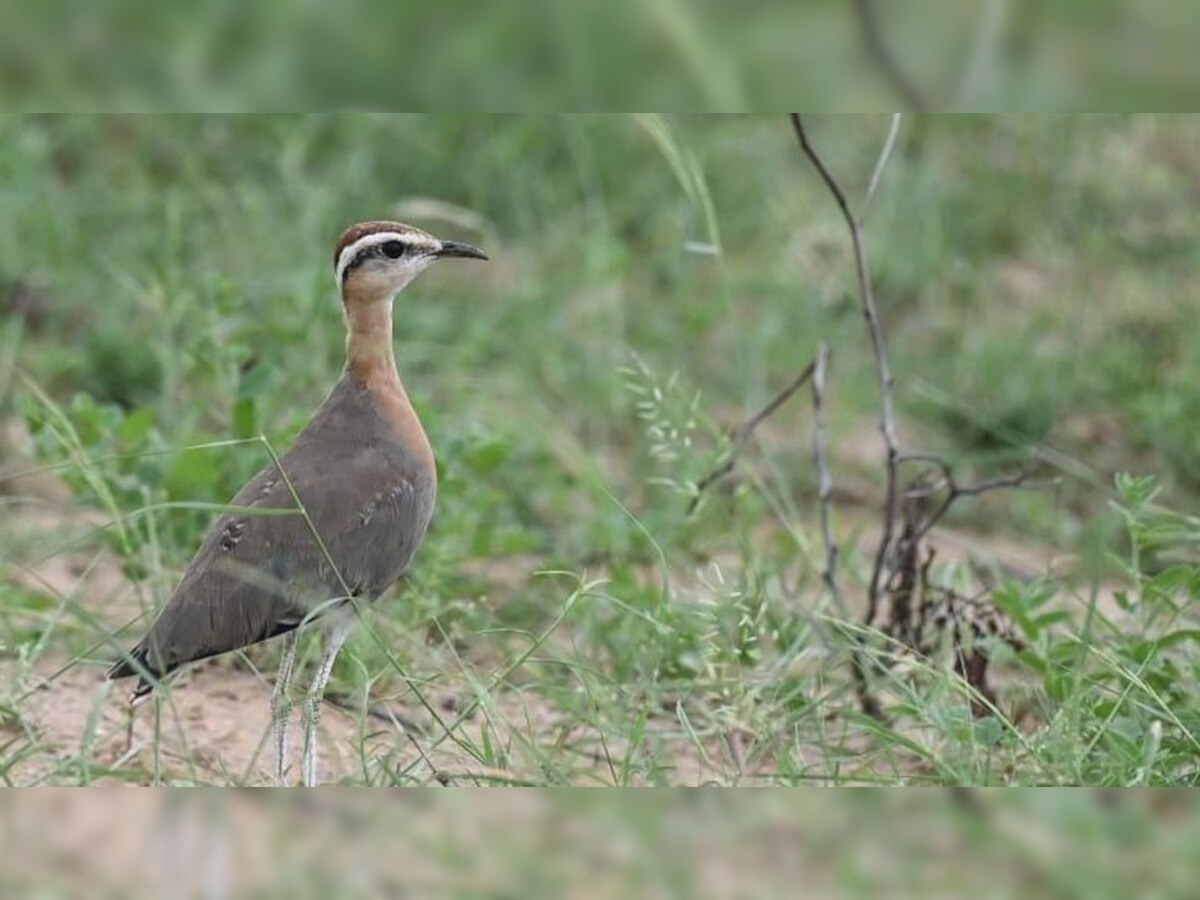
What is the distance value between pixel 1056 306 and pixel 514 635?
224 cm

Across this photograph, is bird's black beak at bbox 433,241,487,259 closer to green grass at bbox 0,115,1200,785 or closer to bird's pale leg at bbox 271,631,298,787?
green grass at bbox 0,115,1200,785

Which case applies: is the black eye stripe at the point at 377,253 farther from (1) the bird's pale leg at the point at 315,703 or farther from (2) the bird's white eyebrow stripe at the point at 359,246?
(1) the bird's pale leg at the point at 315,703

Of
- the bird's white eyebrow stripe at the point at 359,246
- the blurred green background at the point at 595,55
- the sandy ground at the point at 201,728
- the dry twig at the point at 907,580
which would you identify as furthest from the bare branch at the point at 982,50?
the dry twig at the point at 907,580

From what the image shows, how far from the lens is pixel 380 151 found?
15.0ft

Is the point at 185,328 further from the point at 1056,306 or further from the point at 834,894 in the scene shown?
the point at 834,894

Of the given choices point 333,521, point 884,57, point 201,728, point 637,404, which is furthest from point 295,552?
point 884,57

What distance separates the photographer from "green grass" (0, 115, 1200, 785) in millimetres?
1931

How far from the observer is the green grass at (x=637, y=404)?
6.33 ft

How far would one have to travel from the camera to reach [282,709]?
1772 mm

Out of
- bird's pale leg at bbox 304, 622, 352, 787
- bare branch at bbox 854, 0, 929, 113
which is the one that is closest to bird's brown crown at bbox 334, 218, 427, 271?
bird's pale leg at bbox 304, 622, 352, 787

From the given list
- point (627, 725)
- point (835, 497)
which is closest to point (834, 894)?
point (627, 725)

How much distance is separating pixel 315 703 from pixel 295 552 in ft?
0.48

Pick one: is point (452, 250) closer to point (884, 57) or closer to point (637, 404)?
point (637, 404)

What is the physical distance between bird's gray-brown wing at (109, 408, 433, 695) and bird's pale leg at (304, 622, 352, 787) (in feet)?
0.19
